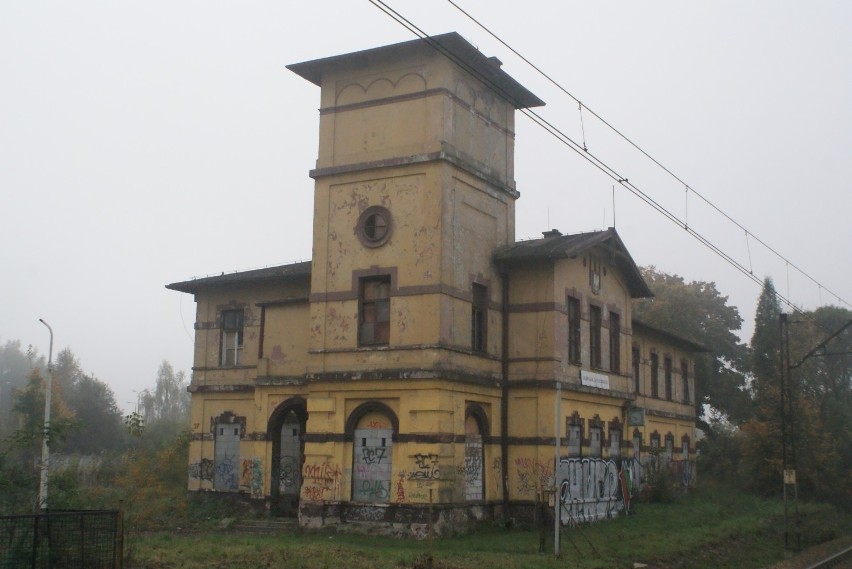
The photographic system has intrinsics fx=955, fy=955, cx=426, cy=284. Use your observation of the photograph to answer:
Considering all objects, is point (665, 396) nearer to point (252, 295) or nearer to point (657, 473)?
point (657, 473)

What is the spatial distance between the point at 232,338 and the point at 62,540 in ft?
59.5

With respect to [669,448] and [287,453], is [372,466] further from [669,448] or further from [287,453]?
[669,448]

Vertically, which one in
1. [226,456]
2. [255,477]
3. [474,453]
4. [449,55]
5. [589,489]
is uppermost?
[449,55]

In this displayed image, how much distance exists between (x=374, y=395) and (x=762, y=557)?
10.9m

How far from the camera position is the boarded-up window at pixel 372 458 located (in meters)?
24.8

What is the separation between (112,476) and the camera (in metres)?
36.7

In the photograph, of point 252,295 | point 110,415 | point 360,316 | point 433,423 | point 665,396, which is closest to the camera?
point 433,423

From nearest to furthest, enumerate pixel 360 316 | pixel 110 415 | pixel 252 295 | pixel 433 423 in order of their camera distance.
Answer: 1. pixel 433 423
2. pixel 360 316
3. pixel 252 295
4. pixel 110 415

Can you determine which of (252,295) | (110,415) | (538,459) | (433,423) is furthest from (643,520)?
(110,415)

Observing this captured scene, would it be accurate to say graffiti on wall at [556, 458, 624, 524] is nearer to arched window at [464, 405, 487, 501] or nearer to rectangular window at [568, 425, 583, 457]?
rectangular window at [568, 425, 583, 457]

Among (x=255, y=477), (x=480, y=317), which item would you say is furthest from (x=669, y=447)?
(x=255, y=477)

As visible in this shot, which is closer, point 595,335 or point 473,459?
point 473,459

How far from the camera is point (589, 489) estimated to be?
2867cm

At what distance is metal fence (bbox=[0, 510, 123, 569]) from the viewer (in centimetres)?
1381
